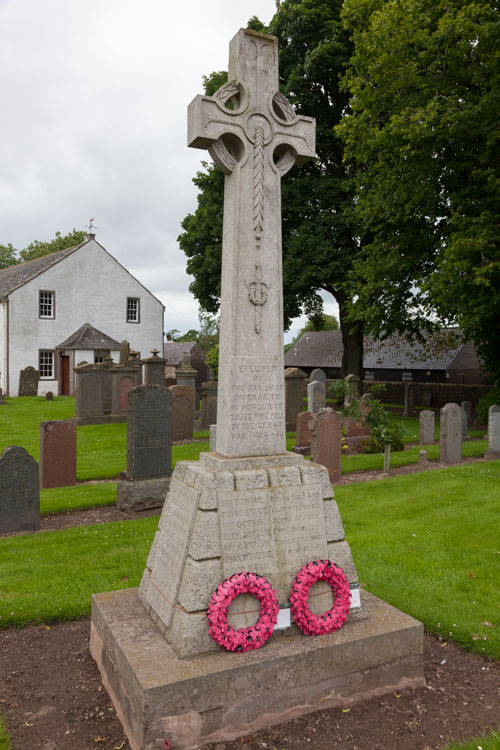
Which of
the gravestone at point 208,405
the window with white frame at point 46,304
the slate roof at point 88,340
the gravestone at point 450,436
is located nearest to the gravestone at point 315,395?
the gravestone at point 208,405

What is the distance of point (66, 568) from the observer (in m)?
5.96

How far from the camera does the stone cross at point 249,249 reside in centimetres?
405

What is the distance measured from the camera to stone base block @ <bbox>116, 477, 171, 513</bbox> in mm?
8734

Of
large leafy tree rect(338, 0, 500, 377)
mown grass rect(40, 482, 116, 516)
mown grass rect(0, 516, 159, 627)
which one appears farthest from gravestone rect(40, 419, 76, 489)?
large leafy tree rect(338, 0, 500, 377)

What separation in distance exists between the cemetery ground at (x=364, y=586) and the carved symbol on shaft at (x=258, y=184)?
3.51 meters

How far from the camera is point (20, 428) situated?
57.4 ft

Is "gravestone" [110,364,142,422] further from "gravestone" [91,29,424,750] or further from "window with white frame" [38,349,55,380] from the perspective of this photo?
"gravestone" [91,29,424,750]

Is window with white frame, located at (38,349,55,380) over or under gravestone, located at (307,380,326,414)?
over

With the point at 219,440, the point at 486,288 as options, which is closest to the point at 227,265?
the point at 219,440

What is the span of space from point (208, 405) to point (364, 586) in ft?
41.2

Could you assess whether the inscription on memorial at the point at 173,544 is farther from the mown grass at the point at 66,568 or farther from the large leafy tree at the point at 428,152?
the large leafy tree at the point at 428,152

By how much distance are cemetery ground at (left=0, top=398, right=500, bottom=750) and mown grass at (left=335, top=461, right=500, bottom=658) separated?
0.02 m

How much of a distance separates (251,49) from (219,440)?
10.3ft

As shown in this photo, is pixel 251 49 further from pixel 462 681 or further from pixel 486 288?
pixel 486 288
